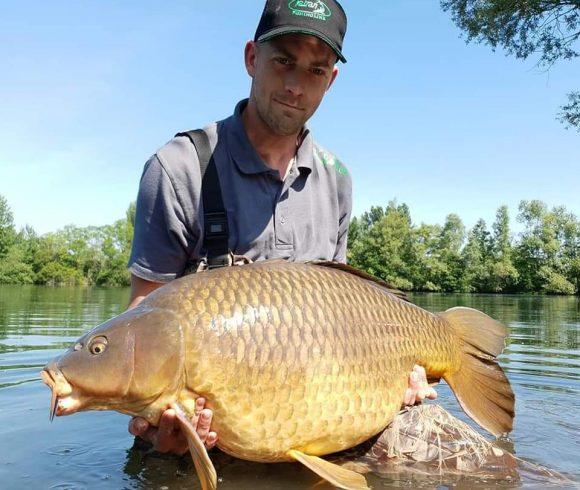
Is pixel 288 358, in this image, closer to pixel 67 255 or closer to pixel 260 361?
pixel 260 361

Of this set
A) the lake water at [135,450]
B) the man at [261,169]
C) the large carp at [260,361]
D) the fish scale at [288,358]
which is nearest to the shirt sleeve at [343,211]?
the man at [261,169]

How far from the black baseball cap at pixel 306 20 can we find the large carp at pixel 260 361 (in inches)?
45.3

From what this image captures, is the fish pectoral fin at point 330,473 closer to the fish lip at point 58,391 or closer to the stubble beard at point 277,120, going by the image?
the fish lip at point 58,391

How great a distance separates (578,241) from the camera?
57562mm

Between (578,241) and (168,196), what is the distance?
6227cm

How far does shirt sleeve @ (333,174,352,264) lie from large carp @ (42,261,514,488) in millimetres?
1017

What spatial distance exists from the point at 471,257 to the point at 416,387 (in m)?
60.0

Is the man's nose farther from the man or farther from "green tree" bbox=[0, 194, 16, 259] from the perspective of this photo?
"green tree" bbox=[0, 194, 16, 259]

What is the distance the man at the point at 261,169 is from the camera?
9.46ft

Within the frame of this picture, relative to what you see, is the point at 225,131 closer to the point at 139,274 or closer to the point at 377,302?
the point at 139,274

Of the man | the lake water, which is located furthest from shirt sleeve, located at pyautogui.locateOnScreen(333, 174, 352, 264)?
the lake water

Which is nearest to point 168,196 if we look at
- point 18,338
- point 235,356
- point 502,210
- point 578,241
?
point 235,356

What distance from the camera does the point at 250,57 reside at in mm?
3225

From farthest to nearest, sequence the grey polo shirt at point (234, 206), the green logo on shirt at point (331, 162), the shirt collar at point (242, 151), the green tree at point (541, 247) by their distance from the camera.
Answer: the green tree at point (541, 247), the green logo on shirt at point (331, 162), the shirt collar at point (242, 151), the grey polo shirt at point (234, 206)
